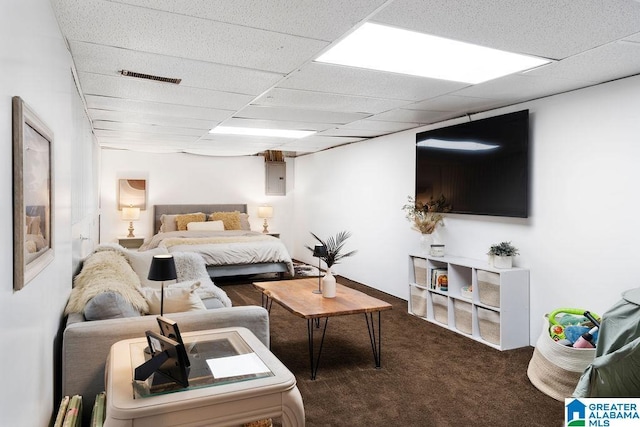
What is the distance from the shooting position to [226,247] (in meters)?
6.53

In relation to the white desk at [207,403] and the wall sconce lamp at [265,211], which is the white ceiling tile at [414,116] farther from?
the wall sconce lamp at [265,211]

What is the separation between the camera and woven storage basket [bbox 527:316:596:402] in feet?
9.25

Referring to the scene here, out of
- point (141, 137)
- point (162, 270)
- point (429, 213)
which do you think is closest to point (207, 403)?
point (162, 270)

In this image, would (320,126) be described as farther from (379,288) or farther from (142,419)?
(142,419)

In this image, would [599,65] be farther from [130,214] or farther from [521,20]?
[130,214]

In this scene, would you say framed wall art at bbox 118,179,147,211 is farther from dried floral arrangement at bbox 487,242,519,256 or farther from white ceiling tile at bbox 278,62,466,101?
dried floral arrangement at bbox 487,242,519,256

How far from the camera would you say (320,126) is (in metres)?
5.16

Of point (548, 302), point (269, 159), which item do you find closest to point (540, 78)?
point (548, 302)

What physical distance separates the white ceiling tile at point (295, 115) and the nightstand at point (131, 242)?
171 inches

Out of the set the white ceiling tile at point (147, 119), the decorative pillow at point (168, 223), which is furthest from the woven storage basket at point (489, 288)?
the decorative pillow at point (168, 223)

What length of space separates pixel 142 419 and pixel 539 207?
138 inches

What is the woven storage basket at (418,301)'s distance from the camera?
473 cm

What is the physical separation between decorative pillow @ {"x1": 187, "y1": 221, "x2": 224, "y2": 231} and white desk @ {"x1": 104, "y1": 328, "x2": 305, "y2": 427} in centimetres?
593

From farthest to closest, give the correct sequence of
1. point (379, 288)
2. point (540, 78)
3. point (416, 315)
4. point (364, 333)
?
point (379, 288) → point (416, 315) → point (364, 333) → point (540, 78)
